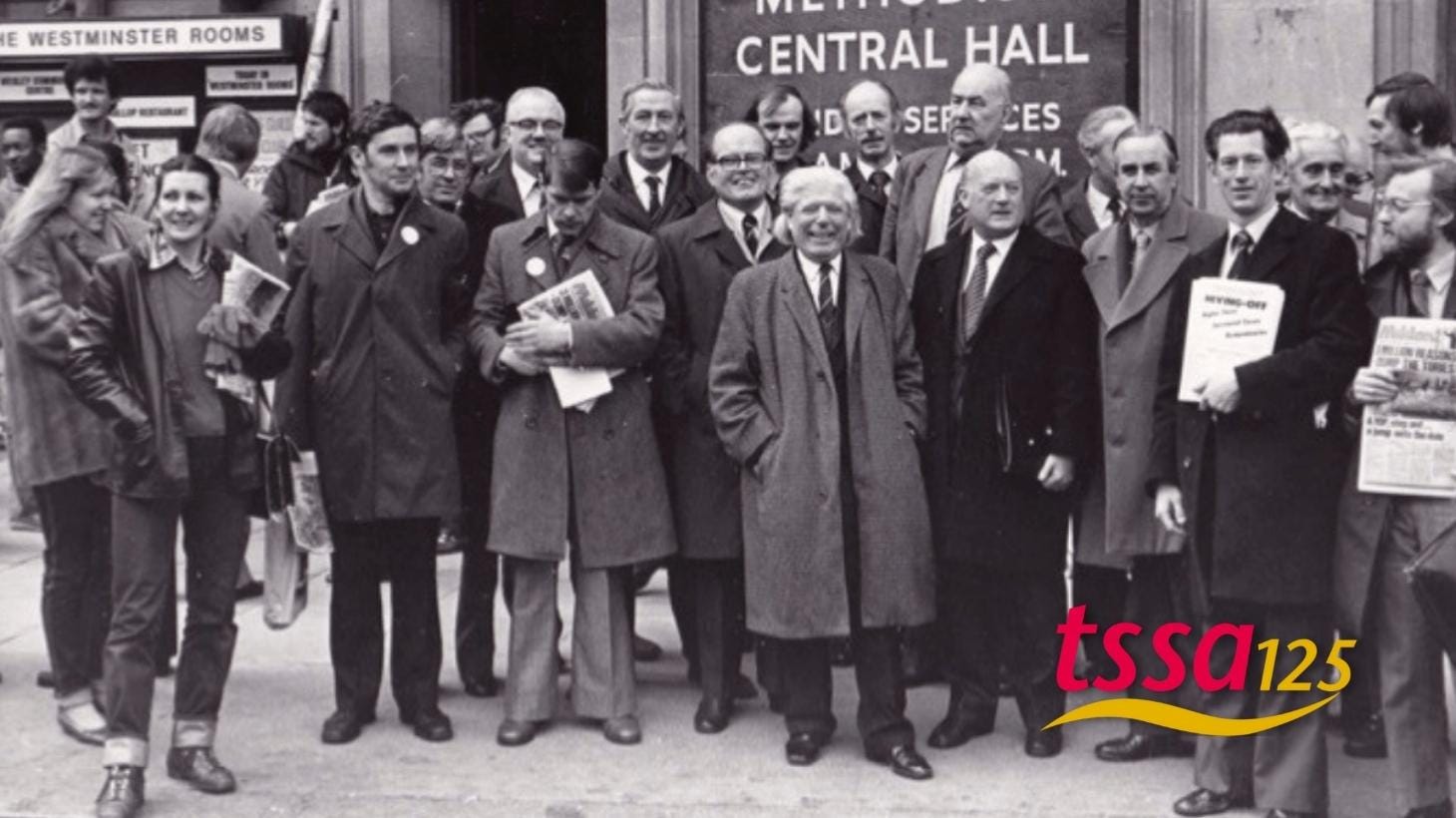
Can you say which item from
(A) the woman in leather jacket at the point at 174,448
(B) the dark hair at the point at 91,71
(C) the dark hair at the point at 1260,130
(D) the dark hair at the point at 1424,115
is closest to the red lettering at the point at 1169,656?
(C) the dark hair at the point at 1260,130

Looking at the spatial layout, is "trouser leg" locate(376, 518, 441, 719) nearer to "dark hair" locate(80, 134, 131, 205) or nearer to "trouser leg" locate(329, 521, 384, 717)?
"trouser leg" locate(329, 521, 384, 717)

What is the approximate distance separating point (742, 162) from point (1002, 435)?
4.46 ft

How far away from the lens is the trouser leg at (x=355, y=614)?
23.0 feet

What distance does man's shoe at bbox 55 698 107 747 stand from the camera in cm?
695

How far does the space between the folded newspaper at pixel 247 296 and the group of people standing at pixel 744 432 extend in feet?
0.13

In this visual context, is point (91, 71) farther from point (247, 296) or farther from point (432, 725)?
point (432, 725)

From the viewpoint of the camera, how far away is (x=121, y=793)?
6.11 metres

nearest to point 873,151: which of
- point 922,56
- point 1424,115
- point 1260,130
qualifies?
point 1424,115

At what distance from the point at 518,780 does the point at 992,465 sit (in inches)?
73.4

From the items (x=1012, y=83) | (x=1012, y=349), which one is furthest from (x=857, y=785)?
(x=1012, y=83)

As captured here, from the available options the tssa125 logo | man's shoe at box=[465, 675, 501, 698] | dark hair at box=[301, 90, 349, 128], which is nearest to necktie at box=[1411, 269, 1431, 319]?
the tssa125 logo

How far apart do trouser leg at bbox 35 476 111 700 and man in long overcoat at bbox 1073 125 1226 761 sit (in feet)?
11.7

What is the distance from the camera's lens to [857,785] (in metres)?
6.39

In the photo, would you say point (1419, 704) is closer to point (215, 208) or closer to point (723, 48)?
point (215, 208)
